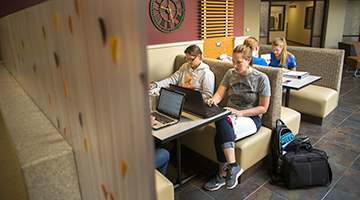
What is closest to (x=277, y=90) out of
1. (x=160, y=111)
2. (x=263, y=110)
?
(x=263, y=110)

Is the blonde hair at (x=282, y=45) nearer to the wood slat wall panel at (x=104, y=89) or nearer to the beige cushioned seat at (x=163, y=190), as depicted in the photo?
the beige cushioned seat at (x=163, y=190)

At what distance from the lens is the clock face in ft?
12.5

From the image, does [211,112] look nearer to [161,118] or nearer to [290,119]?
[161,118]

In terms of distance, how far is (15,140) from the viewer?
612 millimetres

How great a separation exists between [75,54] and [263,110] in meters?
Answer: 2.26

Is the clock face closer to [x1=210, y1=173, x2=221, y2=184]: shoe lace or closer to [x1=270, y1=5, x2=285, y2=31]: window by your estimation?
[x1=210, y1=173, x2=221, y2=184]: shoe lace

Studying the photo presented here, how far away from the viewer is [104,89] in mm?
335

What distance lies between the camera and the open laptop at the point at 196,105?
201 cm

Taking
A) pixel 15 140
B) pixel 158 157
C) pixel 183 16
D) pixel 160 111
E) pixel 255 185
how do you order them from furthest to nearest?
pixel 183 16
pixel 255 185
pixel 160 111
pixel 158 157
pixel 15 140

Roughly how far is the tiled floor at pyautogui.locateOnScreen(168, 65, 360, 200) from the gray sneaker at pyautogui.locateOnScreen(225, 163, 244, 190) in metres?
0.08

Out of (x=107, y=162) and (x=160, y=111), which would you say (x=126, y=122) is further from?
(x=160, y=111)

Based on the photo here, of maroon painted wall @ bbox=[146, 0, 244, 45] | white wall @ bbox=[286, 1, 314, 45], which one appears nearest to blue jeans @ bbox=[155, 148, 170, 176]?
maroon painted wall @ bbox=[146, 0, 244, 45]

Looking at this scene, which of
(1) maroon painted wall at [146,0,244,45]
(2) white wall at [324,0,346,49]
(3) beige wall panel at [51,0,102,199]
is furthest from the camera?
(2) white wall at [324,0,346,49]

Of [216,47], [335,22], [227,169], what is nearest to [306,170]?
[227,169]
